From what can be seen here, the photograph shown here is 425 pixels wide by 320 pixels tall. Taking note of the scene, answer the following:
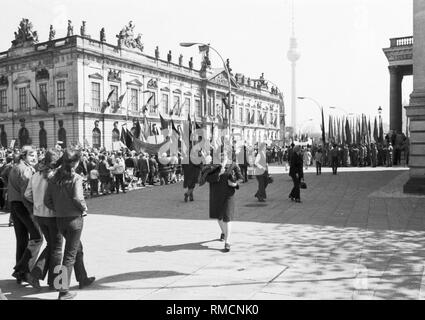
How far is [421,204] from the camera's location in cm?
1267

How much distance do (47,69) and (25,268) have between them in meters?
42.8

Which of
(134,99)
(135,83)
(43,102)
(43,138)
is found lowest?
(43,138)

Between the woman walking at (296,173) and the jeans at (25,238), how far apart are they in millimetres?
9093

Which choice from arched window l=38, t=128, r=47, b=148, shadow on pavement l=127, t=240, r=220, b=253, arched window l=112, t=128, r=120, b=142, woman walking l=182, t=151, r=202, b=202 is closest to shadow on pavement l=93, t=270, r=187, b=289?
shadow on pavement l=127, t=240, r=220, b=253

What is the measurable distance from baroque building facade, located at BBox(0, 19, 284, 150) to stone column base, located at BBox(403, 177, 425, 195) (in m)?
26.6

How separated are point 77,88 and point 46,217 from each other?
3965 centimetres

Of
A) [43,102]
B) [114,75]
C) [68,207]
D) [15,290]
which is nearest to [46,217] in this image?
[68,207]

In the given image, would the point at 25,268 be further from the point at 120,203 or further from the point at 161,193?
the point at 161,193

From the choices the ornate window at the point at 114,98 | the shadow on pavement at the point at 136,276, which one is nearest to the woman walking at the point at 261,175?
the shadow on pavement at the point at 136,276

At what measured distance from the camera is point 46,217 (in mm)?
5770

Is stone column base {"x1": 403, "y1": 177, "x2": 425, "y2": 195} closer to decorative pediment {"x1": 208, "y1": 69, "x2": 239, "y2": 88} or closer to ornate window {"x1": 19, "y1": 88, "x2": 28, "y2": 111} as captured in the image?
ornate window {"x1": 19, "y1": 88, "x2": 28, "y2": 111}

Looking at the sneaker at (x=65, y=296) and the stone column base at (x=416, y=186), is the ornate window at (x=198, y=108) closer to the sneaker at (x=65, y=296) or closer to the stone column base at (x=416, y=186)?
the stone column base at (x=416, y=186)

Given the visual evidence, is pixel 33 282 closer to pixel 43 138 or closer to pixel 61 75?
pixel 61 75

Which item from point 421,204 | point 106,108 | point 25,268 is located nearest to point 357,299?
point 25,268
